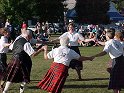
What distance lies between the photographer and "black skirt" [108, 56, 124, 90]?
31.4ft

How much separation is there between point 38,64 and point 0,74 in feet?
21.6

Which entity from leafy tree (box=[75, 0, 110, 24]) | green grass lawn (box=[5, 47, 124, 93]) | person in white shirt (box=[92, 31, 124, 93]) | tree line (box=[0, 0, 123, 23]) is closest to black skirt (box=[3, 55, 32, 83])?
green grass lawn (box=[5, 47, 124, 93])

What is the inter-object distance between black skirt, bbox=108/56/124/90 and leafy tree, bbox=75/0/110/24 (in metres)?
58.4

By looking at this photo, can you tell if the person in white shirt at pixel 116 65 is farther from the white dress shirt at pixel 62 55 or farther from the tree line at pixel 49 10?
the tree line at pixel 49 10

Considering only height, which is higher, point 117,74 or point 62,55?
point 62,55

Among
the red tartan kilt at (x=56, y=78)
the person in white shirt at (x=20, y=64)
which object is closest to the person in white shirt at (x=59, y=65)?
the red tartan kilt at (x=56, y=78)

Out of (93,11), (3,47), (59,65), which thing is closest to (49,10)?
(93,11)

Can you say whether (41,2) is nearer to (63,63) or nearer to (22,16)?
(22,16)

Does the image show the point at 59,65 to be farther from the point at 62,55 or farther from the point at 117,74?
the point at 117,74

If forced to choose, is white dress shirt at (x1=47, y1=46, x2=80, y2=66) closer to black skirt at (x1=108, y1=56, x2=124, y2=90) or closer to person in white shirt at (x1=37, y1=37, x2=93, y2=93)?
person in white shirt at (x1=37, y1=37, x2=93, y2=93)

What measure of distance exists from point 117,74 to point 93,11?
59695 mm

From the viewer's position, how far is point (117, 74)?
9.59 metres

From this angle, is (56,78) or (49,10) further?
(49,10)

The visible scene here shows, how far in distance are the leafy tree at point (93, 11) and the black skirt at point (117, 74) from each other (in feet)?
192
